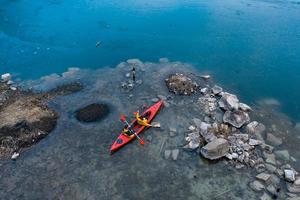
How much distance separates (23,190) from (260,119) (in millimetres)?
14392

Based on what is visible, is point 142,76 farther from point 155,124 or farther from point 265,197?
point 265,197

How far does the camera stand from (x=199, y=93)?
2009 centimetres

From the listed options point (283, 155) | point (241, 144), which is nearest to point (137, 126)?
point (241, 144)

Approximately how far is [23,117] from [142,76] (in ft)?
29.2

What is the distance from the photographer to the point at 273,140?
16.7 metres

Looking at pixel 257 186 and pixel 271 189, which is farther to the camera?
pixel 257 186

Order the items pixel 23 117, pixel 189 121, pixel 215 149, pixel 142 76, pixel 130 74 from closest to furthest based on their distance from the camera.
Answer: pixel 215 149 < pixel 23 117 < pixel 189 121 < pixel 142 76 < pixel 130 74

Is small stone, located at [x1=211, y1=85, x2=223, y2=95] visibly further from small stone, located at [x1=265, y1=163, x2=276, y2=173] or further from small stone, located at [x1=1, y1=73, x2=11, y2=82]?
small stone, located at [x1=1, y1=73, x2=11, y2=82]

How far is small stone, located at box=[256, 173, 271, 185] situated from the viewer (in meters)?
14.3

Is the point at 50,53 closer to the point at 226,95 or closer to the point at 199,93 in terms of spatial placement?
the point at 199,93

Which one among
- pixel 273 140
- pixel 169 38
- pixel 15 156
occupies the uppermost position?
pixel 169 38

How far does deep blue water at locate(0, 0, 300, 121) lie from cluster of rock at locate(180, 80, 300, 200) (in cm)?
291

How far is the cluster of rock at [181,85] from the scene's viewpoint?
20016 mm

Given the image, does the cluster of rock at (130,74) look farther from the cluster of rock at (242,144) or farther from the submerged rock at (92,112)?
the cluster of rock at (242,144)
